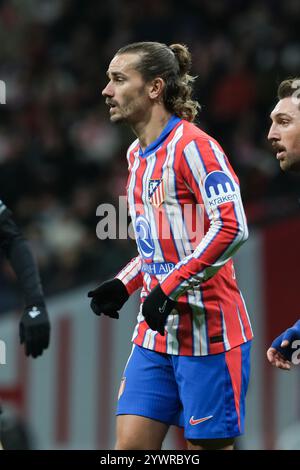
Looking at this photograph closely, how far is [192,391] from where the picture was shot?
12.8 ft

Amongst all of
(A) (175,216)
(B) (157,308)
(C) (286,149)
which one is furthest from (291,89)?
(B) (157,308)

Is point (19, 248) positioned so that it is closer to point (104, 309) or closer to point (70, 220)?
point (104, 309)

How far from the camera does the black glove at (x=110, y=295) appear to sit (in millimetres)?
4234

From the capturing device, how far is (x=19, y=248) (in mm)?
4387

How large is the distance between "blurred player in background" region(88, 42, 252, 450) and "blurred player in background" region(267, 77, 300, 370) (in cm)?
19

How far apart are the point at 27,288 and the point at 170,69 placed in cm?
110

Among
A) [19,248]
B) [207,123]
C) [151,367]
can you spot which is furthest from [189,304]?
[207,123]

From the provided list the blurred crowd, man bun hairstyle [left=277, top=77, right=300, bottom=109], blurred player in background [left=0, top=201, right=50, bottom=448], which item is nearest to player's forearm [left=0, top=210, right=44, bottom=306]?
blurred player in background [left=0, top=201, right=50, bottom=448]

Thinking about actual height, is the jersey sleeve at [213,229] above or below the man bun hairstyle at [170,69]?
below

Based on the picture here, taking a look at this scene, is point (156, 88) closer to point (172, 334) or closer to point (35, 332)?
point (172, 334)

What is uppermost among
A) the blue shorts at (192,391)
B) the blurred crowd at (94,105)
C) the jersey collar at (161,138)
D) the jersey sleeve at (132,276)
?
the blurred crowd at (94,105)

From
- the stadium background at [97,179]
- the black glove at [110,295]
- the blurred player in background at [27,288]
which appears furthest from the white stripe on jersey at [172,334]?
the stadium background at [97,179]

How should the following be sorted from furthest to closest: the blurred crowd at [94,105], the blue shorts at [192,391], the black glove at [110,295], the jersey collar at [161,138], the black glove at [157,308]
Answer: the blurred crowd at [94,105], the black glove at [110,295], the jersey collar at [161,138], the blue shorts at [192,391], the black glove at [157,308]

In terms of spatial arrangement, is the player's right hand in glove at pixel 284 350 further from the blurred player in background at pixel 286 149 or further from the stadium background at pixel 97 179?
the stadium background at pixel 97 179
